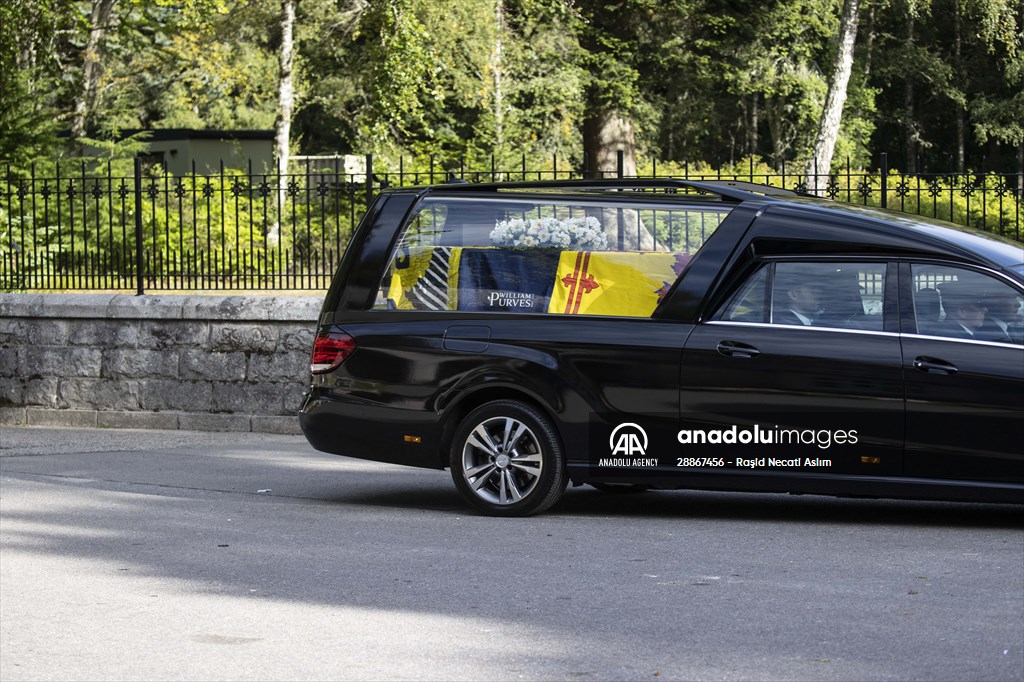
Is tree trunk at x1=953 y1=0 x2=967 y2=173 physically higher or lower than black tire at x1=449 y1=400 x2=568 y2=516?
higher

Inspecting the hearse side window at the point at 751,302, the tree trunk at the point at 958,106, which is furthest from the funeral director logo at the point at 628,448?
the tree trunk at the point at 958,106

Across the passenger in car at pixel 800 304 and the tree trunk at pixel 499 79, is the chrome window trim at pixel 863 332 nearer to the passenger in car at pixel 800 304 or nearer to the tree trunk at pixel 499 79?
the passenger in car at pixel 800 304

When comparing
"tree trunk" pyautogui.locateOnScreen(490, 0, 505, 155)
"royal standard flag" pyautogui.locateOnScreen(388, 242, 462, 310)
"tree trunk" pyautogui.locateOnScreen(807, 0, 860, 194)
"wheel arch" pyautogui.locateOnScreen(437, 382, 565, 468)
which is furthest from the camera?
"tree trunk" pyautogui.locateOnScreen(490, 0, 505, 155)

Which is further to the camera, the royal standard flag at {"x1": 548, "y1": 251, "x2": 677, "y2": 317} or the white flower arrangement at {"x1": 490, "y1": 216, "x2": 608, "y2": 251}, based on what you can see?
the white flower arrangement at {"x1": 490, "y1": 216, "x2": 608, "y2": 251}

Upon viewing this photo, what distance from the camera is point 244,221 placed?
17.2m

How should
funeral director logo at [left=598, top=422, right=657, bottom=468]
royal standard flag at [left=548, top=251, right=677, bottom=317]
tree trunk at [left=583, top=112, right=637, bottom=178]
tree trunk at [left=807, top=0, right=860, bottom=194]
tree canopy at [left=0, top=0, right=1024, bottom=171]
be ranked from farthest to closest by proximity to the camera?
tree trunk at [left=807, top=0, right=860, bottom=194]
tree canopy at [left=0, top=0, right=1024, bottom=171]
tree trunk at [left=583, top=112, right=637, bottom=178]
royal standard flag at [left=548, top=251, right=677, bottom=317]
funeral director logo at [left=598, top=422, right=657, bottom=468]

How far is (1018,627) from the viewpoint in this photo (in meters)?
5.84

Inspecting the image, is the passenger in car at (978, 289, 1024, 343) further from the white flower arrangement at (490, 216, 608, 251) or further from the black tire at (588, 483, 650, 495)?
the black tire at (588, 483, 650, 495)

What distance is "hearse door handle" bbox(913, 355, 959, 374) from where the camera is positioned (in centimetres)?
770

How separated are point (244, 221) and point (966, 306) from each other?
10.9 m

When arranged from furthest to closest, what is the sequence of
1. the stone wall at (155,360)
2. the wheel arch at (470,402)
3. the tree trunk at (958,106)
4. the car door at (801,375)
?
the tree trunk at (958,106) < the stone wall at (155,360) < the wheel arch at (470,402) < the car door at (801,375)

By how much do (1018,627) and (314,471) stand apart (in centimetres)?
655

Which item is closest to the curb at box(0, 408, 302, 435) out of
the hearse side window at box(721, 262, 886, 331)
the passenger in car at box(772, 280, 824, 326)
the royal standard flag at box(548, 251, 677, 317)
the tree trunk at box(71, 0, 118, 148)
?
the royal standard flag at box(548, 251, 677, 317)

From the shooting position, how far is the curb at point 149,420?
13.8 metres
